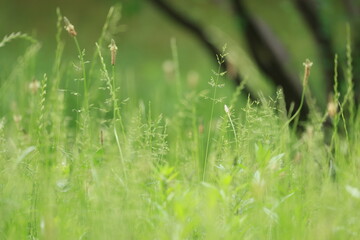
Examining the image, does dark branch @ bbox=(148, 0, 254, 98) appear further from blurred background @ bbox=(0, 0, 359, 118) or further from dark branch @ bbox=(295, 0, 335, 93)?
dark branch @ bbox=(295, 0, 335, 93)

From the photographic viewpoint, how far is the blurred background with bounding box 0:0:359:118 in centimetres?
577

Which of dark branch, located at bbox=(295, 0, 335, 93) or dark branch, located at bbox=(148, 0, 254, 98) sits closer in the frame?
dark branch, located at bbox=(295, 0, 335, 93)

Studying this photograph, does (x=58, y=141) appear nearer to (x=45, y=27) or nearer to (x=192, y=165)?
(x=192, y=165)

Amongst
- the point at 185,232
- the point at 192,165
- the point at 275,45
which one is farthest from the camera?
the point at 275,45

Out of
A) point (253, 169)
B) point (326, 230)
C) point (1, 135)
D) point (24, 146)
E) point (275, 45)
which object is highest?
point (326, 230)

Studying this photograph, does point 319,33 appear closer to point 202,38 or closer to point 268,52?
point 268,52

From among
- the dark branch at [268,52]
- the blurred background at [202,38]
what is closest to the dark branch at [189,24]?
the blurred background at [202,38]

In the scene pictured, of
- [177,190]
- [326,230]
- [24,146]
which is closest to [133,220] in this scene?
[177,190]

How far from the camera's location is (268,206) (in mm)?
2283

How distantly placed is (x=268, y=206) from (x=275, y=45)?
12.0 feet

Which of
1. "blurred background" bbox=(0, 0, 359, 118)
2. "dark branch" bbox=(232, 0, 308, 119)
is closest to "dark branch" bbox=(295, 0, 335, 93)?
"blurred background" bbox=(0, 0, 359, 118)

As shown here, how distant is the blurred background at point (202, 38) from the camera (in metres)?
5.77

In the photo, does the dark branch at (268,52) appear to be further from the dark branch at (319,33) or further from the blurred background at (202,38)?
the dark branch at (319,33)

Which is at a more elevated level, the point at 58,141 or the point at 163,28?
the point at 58,141
